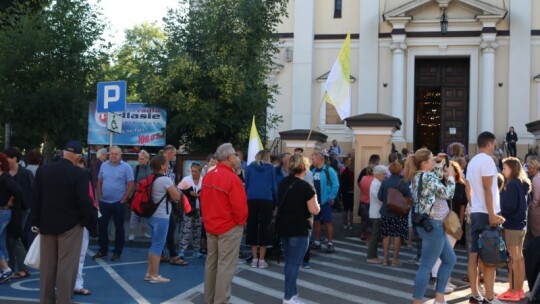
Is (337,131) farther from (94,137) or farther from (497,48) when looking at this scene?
(94,137)

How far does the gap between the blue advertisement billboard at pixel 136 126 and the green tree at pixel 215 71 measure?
30.0 inches

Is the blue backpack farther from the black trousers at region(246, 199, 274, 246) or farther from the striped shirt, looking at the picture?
the striped shirt

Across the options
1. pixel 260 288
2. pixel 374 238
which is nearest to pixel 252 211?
pixel 260 288

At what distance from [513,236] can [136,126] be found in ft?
44.2

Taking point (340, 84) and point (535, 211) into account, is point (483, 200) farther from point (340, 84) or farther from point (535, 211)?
point (340, 84)

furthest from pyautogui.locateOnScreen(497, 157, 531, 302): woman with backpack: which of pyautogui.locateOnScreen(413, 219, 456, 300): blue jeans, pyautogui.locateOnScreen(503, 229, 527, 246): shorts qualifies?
pyautogui.locateOnScreen(413, 219, 456, 300): blue jeans

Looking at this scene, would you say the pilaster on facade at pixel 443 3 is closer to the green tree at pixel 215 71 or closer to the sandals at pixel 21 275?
the green tree at pixel 215 71

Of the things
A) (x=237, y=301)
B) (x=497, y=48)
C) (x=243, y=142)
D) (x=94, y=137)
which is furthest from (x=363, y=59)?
(x=237, y=301)

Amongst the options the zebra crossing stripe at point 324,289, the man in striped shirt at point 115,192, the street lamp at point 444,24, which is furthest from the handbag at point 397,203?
the street lamp at point 444,24

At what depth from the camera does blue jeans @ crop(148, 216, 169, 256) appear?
31.2ft

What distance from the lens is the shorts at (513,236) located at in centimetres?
876

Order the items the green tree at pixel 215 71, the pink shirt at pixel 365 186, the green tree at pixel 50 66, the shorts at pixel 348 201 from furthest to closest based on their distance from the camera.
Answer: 1. the green tree at pixel 50 66
2. the green tree at pixel 215 71
3. the shorts at pixel 348 201
4. the pink shirt at pixel 365 186

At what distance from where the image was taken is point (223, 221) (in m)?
7.78

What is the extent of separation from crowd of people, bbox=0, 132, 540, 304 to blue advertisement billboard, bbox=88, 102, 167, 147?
8.00 metres
